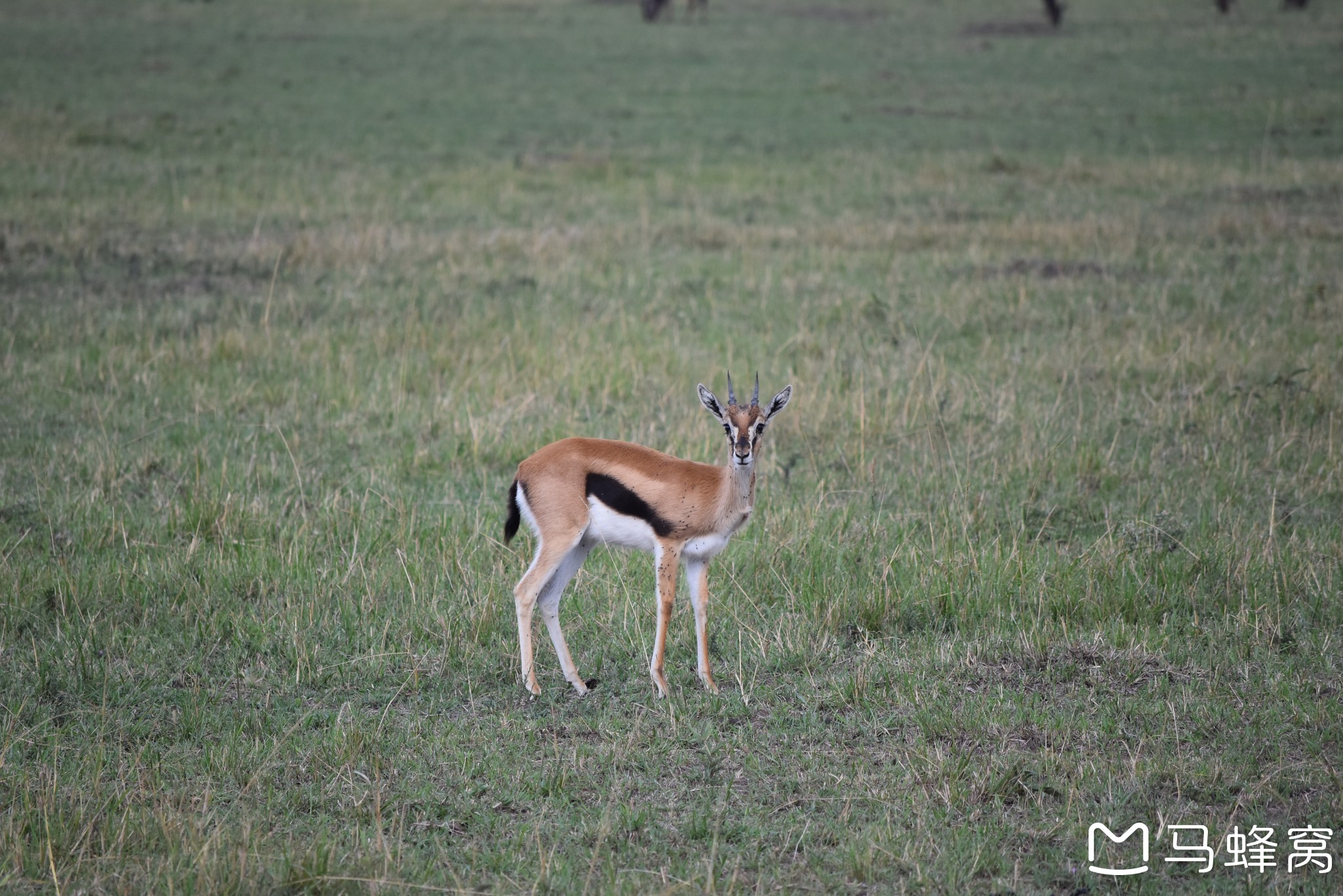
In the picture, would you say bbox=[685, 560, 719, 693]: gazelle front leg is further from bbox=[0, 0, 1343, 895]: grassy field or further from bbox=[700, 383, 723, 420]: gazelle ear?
bbox=[700, 383, 723, 420]: gazelle ear

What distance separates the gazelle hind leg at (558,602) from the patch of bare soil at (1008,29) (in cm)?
3516

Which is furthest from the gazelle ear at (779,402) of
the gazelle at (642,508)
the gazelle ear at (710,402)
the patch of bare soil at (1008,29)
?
the patch of bare soil at (1008,29)

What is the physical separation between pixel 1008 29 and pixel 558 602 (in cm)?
3660

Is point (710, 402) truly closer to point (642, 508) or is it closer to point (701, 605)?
point (642, 508)

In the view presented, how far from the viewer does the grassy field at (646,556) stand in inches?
162

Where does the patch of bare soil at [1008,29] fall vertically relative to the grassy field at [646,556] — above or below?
above

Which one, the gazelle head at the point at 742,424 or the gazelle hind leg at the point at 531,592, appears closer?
the gazelle head at the point at 742,424

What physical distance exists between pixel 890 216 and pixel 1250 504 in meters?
9.11

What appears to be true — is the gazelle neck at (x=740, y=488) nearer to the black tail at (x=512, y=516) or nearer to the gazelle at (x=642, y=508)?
the gazelle at (x=642, y=508)

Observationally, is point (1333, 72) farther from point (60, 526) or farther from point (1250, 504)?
point (60, 526)

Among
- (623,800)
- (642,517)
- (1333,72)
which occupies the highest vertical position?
(1333,72)

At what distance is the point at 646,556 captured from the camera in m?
6.37

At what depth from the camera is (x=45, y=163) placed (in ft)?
56.8

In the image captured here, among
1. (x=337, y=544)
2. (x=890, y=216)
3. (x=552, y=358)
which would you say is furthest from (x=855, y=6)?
(x=337, y=544)
